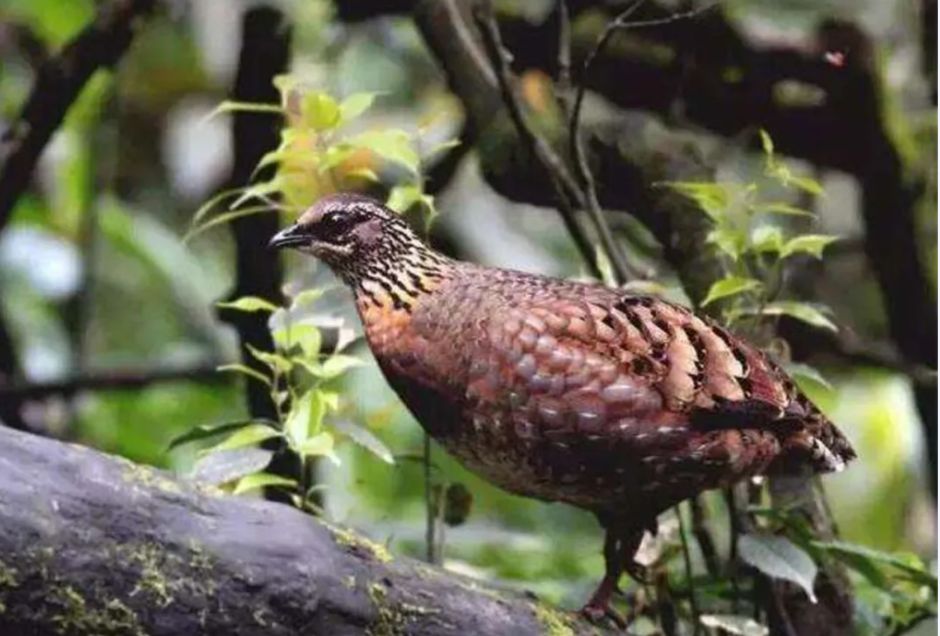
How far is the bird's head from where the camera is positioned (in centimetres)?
196

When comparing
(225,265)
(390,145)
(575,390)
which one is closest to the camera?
(575,390)

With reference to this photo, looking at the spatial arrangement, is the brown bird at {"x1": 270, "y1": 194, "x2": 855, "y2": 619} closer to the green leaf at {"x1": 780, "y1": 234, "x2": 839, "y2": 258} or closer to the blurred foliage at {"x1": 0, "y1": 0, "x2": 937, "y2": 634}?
the green leaf at {"x1": 780, "y1": 234, "x2": 839, "y2": 258}

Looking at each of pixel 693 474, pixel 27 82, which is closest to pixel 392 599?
pixel 693 474

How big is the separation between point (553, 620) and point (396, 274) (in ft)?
1.26

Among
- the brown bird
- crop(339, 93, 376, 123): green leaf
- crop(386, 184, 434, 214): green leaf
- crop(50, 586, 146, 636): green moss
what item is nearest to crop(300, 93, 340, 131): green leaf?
crop(339, 93, 376, 123): green leaf

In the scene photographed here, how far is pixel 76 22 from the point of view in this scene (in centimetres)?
458

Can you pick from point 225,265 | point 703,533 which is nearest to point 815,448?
point 703,533

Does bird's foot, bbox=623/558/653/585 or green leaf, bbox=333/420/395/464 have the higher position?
green leaf, bbox=333/420/395/464

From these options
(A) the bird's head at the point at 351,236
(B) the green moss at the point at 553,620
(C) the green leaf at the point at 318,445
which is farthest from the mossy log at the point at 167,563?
(A) the bird's head at the point at 351,236

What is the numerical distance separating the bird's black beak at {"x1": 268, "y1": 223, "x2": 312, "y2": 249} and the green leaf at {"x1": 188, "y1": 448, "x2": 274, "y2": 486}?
0.75ft

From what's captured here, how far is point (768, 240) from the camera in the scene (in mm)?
2242

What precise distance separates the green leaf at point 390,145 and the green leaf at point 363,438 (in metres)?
0.31

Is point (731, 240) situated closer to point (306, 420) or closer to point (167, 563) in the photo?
point (306, 420)

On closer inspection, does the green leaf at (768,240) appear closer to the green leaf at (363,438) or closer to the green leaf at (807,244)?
the green leaf at (807,244)
